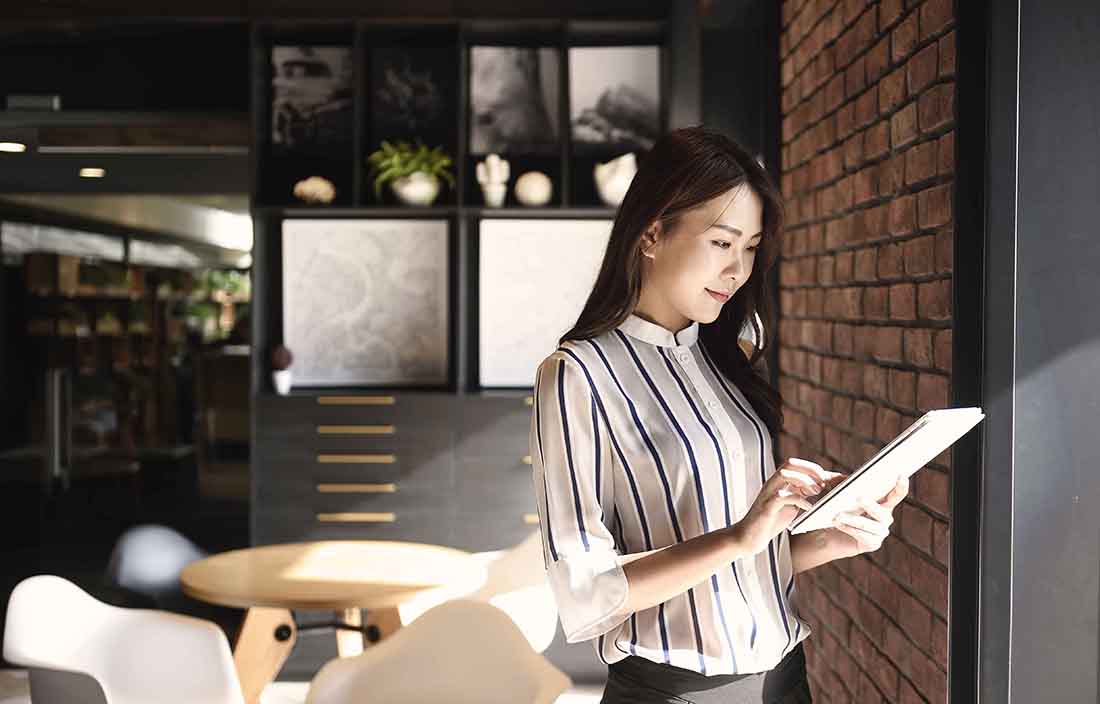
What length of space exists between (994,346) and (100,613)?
95.9 inches

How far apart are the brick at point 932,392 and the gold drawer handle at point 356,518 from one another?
2.84 m

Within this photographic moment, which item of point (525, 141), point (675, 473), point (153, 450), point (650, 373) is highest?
point (525, 141)

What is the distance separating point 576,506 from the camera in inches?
60.9

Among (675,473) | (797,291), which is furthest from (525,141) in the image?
(675,473)

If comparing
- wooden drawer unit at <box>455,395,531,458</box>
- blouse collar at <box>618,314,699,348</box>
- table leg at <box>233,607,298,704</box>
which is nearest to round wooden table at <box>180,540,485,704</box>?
table leg at <box>233,607,298,704</box>

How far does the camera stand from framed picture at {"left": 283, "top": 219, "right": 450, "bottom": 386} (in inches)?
195

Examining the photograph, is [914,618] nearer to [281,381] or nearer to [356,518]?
[356,518]

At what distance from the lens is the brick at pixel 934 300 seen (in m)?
1.95

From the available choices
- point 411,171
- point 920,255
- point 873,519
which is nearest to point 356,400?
point 411,171

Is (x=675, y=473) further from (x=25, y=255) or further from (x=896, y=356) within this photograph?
(x=25, y=255)

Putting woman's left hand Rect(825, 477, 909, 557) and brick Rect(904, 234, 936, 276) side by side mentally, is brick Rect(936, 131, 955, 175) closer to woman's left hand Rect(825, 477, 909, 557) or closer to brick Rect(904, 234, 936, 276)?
brick Rect(904, 234, 936, 276)

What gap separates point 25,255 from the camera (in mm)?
4676

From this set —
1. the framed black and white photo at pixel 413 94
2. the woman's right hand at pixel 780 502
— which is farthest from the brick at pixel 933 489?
the framed black and white photo at pixel 413 94

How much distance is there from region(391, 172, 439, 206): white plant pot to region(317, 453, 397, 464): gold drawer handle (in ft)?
3.61
